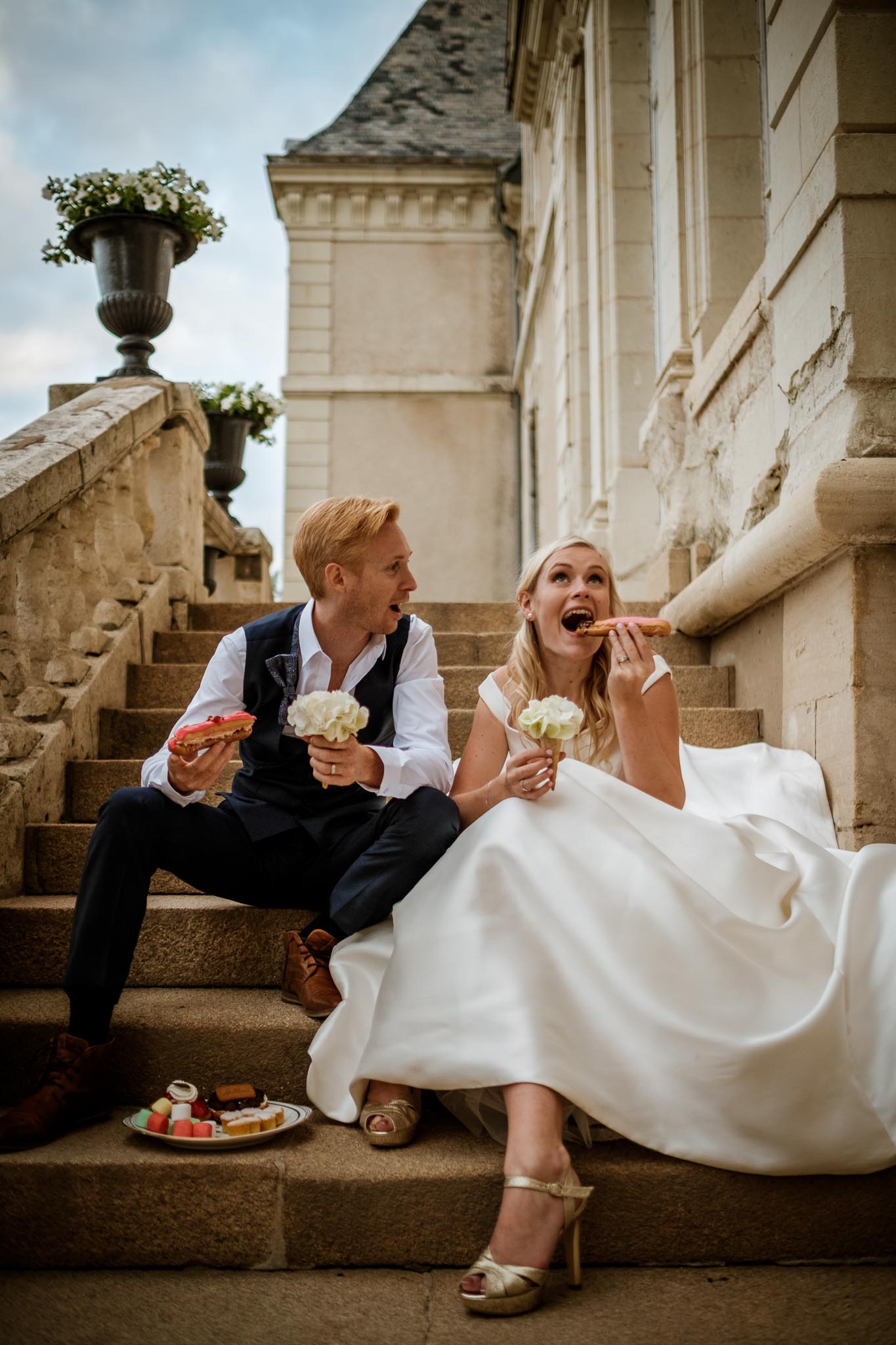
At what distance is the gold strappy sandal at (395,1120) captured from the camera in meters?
2.09

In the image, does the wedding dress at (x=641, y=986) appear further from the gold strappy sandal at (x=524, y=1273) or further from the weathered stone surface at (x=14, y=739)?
the weathered stone surface at (x=14, y=739)

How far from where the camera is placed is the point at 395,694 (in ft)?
9.09

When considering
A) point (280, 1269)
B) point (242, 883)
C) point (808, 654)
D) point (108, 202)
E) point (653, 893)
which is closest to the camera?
point (280, 1269)

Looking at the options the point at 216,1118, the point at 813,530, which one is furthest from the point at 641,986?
the point at 813,530

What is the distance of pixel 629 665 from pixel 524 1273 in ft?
4.61

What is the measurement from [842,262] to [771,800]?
5.21 feet

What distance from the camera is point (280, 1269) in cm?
198

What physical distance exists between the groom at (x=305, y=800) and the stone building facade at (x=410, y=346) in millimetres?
11442

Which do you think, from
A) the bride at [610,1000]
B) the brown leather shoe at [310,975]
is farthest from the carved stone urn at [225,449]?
the bride at [610,1000]

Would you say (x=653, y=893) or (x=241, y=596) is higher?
(x=241, y=596)

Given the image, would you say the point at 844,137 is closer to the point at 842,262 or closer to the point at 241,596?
the point at 842,262

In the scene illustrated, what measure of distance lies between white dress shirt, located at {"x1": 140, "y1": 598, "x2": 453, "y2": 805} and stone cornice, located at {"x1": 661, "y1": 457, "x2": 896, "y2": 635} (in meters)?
1.17

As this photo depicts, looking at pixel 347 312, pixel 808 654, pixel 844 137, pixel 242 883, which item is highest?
pixel 347 312

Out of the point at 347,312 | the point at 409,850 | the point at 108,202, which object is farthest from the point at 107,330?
the point at 347,312
